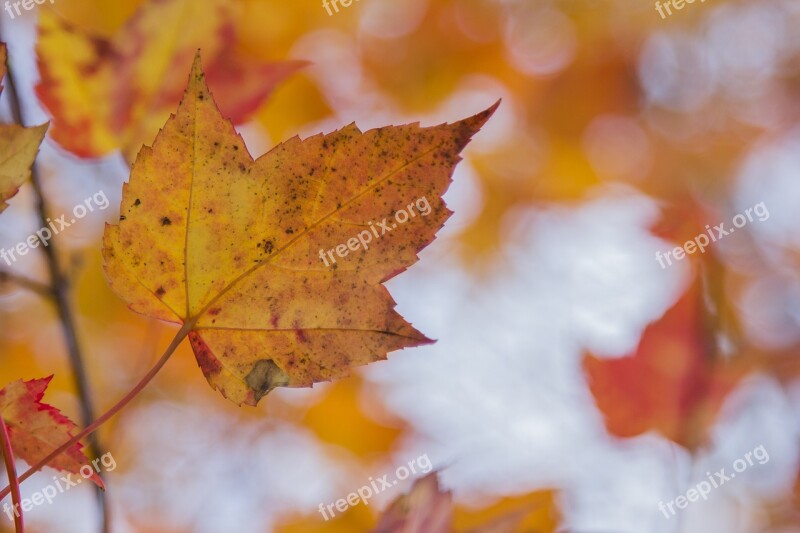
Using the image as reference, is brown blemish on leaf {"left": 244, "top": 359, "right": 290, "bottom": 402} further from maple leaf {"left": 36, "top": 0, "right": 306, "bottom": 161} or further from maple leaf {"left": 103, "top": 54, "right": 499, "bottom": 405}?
maple leaf {"left": 36, "top": 0, "right": 306, "bottom": 161}

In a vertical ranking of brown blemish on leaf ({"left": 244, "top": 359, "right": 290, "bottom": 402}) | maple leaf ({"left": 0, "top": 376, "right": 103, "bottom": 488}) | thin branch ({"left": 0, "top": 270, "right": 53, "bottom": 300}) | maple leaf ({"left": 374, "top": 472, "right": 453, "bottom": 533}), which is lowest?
maple leaf ({"left": 374, "top": 472, "right": 453, "bottom": 533})

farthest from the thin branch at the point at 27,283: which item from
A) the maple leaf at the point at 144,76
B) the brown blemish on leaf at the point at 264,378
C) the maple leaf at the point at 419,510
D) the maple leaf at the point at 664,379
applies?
the maple leaf at the point at 664,379

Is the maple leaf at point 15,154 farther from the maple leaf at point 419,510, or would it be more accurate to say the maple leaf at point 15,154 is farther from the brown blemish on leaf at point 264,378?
the maple leaf at point 419,510

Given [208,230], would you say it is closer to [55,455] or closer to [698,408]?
[55,455]

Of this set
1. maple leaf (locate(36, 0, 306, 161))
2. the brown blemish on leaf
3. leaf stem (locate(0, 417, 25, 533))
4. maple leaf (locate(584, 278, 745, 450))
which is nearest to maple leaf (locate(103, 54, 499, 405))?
the brown blemish on leaf

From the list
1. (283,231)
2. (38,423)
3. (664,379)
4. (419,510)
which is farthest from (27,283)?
(664,379)

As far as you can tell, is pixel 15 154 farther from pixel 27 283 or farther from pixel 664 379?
pixel 664 379
